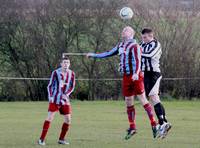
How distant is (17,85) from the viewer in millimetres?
A: 36562

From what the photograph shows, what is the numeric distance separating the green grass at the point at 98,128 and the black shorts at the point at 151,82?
111cm

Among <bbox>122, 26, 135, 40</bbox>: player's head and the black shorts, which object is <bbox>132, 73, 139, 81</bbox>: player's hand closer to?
the black shorts

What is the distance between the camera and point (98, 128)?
1902cm

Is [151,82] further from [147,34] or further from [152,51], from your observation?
[147,34]

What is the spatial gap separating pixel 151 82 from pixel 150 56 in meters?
0.62

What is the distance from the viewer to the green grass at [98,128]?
47.9 feet

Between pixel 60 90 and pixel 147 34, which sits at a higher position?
pixel 147 34

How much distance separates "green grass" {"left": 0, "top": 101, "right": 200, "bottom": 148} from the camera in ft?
47.9

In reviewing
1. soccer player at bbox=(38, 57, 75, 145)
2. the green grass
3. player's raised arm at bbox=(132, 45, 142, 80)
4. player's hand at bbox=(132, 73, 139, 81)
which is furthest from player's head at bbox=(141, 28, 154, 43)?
the green grass

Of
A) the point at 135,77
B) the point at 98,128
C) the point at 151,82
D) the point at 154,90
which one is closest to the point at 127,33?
the point at 135,77

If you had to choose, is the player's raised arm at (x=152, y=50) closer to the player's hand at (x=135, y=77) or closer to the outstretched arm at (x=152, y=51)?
the outstretched arm at (x=152, y=51)

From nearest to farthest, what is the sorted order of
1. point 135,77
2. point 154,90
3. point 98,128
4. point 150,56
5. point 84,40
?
point 135,77 → point 150,56 → point 154,90 → point 98,128 → point 84,40

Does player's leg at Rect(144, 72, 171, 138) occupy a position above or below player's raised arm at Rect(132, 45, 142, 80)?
below

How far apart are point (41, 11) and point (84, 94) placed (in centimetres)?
496
